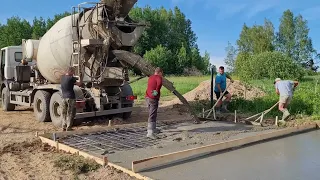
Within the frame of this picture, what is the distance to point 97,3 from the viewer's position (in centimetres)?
906

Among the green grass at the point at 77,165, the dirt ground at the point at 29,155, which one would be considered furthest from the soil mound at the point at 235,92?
the green grass at the point at 77,165

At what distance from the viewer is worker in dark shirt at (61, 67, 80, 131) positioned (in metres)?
8.44

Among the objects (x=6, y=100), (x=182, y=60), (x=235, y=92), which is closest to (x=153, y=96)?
(x=235, y=92)

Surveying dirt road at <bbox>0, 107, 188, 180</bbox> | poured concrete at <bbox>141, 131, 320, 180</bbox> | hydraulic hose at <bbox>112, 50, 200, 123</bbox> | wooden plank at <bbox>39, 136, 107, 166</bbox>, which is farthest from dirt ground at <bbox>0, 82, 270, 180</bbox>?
hydraulic hose at <bbox>112, 50, 200, 123</bbox>

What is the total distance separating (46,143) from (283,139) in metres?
5.23

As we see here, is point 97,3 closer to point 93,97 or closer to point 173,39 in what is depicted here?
point 93,97

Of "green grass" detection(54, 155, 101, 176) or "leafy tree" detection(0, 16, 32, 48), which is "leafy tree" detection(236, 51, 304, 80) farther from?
"leafy tree" detection(0, 16, 32, 48)

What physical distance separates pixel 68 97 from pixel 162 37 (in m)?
54.3

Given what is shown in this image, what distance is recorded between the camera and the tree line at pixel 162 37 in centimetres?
5531

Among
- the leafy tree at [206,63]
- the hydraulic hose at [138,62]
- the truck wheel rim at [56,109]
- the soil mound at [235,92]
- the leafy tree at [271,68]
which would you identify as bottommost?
the truck wheel rim at [56,109]

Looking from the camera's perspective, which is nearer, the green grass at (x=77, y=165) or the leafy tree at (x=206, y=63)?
the green grass at (x=77, y=165)

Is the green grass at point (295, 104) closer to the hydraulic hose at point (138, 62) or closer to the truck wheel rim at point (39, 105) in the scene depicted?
the hydraulic hose at point (138, 62)

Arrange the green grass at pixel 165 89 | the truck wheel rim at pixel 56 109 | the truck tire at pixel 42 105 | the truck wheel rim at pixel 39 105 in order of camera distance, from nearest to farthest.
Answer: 1. the truck wheel rim at pixel 56 109
2. the truck tire at pixel 42 105
3. the truck wheel rim at pixel 39 105
4. the green grass at pixel 165 89

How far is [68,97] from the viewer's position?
845 cm
